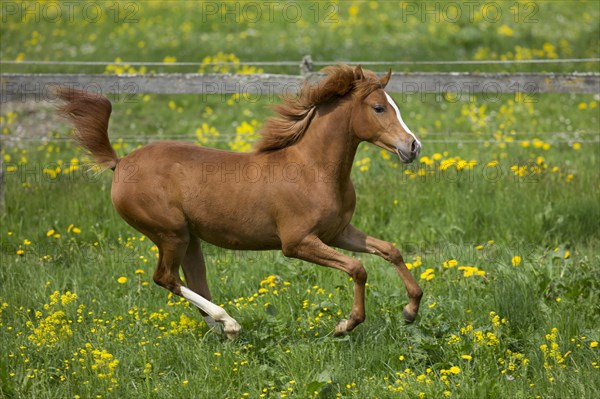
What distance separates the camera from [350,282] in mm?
7008

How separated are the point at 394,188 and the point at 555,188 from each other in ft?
5.31

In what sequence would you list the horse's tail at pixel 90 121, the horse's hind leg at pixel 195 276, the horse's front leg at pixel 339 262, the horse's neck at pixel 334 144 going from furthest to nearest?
the horse's tail at pixel 90 121
the horse's hind leg at pixel 195 276
the horse's neck at pixel 334 144
the horse's front leg at pixel 339 262

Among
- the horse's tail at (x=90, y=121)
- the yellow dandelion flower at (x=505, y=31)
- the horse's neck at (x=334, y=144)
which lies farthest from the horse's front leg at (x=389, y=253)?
the yellow dandelion flower at (x=505, y=31)

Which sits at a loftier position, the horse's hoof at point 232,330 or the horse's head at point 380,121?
the horse's head at point 380,121

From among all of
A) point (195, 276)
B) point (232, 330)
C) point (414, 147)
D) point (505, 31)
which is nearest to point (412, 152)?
point (414, 147)

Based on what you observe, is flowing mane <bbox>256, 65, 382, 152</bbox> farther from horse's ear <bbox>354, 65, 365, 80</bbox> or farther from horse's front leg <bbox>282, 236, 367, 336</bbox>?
horse's front leg <bbox>282, 236, 367, 336</bbox>

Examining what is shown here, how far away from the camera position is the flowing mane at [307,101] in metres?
5.89

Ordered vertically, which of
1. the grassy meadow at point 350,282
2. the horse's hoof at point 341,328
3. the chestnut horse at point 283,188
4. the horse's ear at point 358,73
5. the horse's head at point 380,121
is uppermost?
the horse's ear at point 358,73

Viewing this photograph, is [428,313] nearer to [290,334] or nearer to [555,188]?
[290,334]

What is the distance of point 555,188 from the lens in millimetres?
8859

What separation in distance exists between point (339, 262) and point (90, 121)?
223 centimetres

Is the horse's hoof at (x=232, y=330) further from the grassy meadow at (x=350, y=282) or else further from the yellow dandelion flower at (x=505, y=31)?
the yellow dandelion flower at (x=505, y=31)

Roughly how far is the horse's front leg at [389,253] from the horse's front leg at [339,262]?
216mm

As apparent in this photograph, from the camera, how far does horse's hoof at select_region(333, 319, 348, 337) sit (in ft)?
18.8
